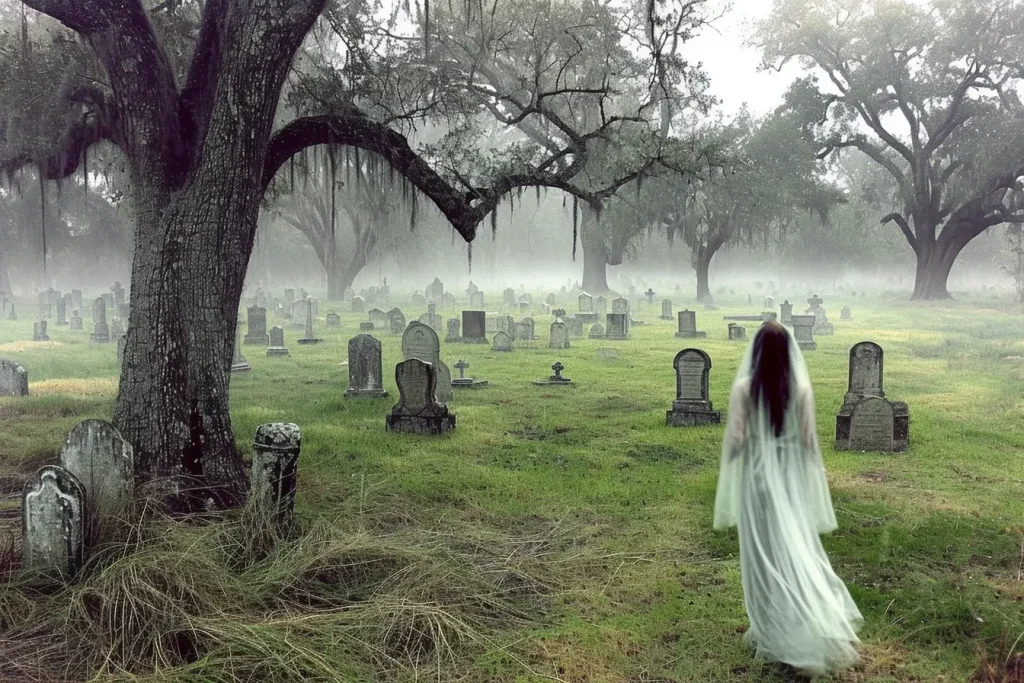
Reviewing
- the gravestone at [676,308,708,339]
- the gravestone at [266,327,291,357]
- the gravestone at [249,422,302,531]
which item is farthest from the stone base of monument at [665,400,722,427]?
the gravestone at [676,308,708,339]

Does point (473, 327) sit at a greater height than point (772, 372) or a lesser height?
greater

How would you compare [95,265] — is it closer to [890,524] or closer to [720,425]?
[720,425]

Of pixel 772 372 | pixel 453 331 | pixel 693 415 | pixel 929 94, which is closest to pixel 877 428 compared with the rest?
pixel 693 415

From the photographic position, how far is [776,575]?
12.6ft

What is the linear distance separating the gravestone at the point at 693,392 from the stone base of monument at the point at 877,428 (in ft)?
6.24

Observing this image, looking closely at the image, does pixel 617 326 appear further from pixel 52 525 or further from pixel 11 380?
pixel 52 525

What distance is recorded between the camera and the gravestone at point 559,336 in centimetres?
1920

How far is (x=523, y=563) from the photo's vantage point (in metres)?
5.42

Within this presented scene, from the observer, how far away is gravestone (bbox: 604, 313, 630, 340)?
848 inches

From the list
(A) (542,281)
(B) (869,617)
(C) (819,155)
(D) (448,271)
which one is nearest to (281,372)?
(B) (869,617)

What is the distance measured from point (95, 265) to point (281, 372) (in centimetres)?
4122

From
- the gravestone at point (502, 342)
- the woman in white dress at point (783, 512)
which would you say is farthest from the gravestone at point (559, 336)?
the woman in white dress at point (783, 512)

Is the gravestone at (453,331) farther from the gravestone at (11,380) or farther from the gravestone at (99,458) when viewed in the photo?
the gravestone at (99,458)

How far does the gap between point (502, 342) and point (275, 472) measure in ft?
43.3
